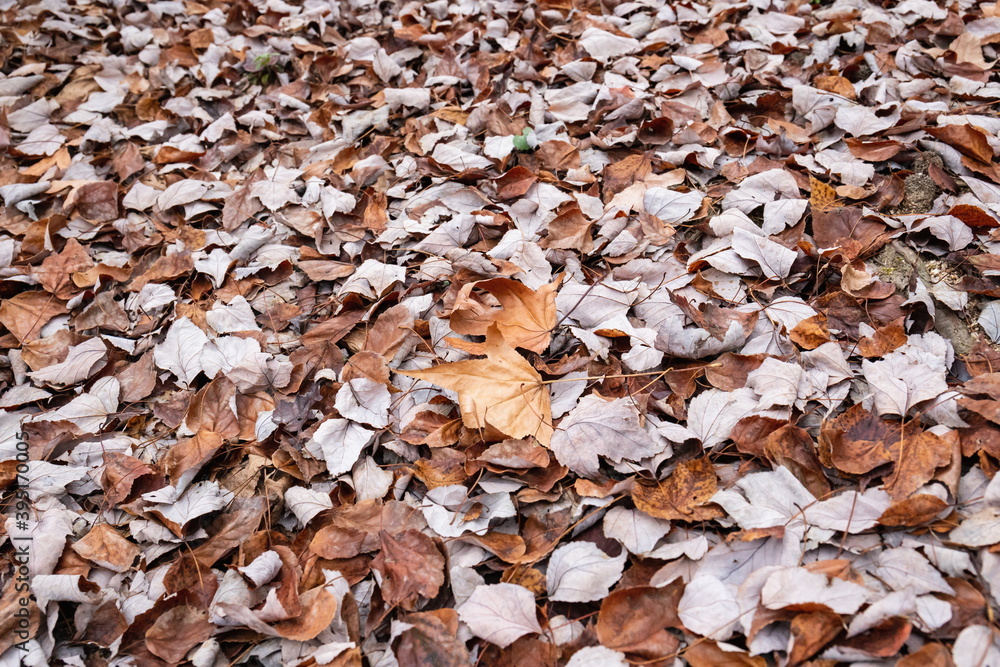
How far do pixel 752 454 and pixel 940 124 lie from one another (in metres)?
1.26

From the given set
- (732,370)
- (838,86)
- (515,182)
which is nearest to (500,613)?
(732,370)

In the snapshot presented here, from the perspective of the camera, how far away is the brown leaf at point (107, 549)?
52.6 inches

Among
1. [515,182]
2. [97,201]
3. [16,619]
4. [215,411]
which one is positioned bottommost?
[16,619]

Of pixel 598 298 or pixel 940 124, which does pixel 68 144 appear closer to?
pixel 598 298

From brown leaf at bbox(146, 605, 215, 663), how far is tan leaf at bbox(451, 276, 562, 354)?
83cm

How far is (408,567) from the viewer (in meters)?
1.22

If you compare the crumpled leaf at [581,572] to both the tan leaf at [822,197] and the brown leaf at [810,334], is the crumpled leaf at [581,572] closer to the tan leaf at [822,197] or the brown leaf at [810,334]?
the brown leaf at [810,334]

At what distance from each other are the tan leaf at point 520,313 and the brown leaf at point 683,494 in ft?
1.32

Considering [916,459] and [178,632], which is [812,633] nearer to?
[916,459]

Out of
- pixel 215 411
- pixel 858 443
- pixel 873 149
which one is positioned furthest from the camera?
pixel 873 149

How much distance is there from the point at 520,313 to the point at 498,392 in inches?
8.9

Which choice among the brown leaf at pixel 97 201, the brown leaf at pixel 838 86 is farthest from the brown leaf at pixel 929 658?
the brown leaf at pixel 97 201

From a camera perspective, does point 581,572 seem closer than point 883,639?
No

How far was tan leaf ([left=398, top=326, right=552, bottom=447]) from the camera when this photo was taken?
133cm
